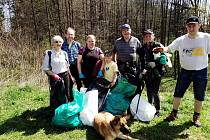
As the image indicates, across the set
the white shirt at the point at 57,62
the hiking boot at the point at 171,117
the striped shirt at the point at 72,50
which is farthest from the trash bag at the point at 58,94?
the hiking boot at the point at 171,117

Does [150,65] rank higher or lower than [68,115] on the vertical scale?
higher

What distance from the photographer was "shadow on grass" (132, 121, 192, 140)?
5.14 meters

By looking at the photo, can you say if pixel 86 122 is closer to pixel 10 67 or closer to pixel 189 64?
pixel 189 64

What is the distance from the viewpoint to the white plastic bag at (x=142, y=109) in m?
5.62

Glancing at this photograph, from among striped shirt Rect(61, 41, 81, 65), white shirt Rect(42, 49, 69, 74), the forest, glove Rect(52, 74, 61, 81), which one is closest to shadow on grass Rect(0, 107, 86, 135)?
glove Rect(52, 74, 61, 81)

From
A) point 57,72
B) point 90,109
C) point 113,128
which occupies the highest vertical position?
point 57,72

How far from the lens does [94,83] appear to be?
232 inches

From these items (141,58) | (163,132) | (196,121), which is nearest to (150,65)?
(141,58)

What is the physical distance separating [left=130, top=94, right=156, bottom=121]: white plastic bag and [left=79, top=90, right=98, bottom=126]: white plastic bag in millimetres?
667

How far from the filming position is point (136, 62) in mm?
5676

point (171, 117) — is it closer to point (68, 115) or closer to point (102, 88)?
point (102, 88)

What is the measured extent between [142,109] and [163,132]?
22.6 inches

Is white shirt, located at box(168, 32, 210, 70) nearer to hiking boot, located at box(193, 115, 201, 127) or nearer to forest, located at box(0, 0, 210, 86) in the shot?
hiking boot, located at box(193, 115, 201, 127)

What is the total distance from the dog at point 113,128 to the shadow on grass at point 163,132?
0.41 metres
